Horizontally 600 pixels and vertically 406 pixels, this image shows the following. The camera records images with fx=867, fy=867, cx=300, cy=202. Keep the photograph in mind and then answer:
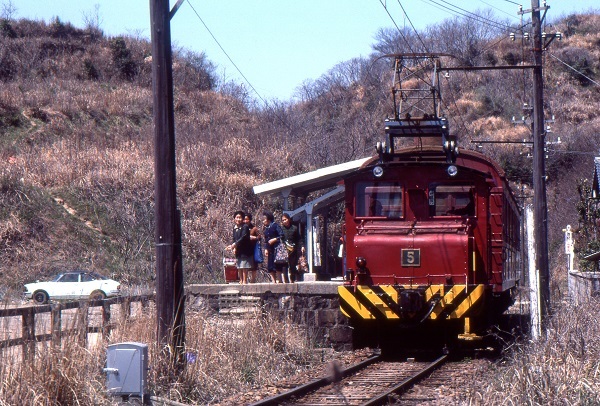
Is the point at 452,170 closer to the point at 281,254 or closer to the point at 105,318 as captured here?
the point at 281,254

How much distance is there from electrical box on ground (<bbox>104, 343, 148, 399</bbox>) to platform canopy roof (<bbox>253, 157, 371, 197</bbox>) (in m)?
11.9

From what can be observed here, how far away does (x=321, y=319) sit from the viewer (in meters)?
15.2

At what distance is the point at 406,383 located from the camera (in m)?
10.8

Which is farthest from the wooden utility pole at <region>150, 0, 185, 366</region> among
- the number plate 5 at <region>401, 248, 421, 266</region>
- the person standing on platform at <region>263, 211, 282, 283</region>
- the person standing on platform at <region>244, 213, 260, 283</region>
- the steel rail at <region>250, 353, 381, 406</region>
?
the person standing on platform at <region>263, 211, 282, 283</region>

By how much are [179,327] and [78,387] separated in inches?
72.6

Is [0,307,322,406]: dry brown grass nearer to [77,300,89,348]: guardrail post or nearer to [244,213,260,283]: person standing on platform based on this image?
[77,300,89,348]: guardrail post

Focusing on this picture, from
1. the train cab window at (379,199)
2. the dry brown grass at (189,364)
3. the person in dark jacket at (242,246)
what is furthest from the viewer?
the person in dark jacket at (242,246)

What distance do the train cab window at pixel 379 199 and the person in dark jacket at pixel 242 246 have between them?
10.0 feet

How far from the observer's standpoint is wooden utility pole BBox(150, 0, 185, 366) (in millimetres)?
9820

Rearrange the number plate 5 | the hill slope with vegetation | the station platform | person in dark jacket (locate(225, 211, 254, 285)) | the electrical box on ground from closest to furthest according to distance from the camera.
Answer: the electrical box on ground → the number plate 5 → the station platform → person in dark jacket (locate(225, 211, 254, 285)) → the hill slope with vegetation

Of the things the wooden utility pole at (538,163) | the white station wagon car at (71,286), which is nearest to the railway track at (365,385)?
the wooden utility pole at (538,163)

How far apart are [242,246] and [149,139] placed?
2628 centimetres

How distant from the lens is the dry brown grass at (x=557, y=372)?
7.71 meters

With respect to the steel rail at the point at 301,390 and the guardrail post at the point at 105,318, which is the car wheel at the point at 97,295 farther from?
the steel rail at the point at 301,390
